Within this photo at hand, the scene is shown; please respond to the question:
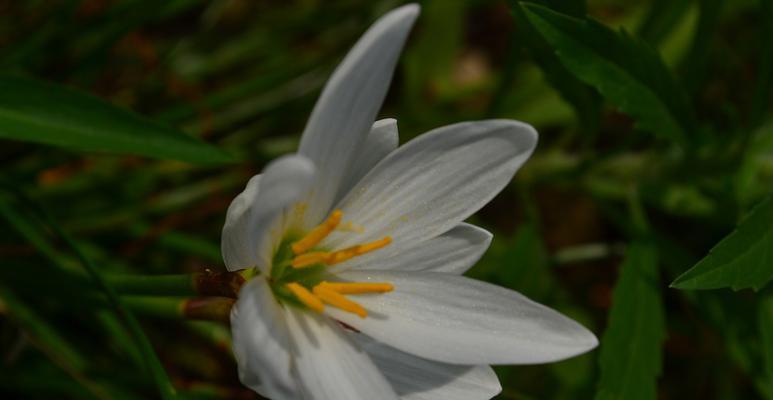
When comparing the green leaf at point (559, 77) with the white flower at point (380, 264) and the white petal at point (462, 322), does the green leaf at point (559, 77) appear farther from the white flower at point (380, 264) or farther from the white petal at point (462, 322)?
the white petal at point (462, 322)

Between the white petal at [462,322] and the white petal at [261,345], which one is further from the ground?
the white petal at [261,345]

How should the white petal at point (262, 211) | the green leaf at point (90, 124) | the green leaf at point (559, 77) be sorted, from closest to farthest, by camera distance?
the white petal at point (262, 211) < the green leaf at point (90, 124) < the green leaf at point (559, 77)

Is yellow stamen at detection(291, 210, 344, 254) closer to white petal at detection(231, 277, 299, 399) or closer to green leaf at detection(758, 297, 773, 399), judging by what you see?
white petal at detection(231, 277, 299, 399)

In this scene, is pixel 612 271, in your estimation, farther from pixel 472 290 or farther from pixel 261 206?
pixel 261 206

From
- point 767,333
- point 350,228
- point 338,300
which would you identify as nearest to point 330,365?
point 338,300

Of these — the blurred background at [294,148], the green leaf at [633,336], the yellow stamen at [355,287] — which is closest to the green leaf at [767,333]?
the blurred background at [294,148]

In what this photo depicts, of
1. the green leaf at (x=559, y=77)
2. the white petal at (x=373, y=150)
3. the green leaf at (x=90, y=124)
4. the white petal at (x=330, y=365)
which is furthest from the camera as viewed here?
the green leaf at (x=559, y=77)

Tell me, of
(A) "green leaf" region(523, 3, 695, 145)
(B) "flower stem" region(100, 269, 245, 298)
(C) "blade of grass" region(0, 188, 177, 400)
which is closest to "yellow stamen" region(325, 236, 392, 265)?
(B) "flower stem" region(100, 269, 245, 298)
